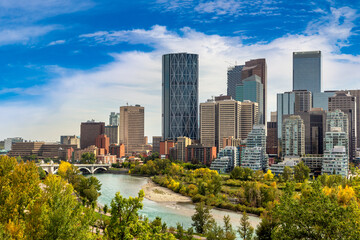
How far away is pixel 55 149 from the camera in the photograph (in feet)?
544

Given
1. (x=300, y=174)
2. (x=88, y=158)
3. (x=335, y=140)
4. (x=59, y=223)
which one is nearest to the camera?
(x=59, y=223)

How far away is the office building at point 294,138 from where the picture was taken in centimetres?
9977

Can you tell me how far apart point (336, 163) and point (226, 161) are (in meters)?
26.5

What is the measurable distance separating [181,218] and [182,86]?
446 feet

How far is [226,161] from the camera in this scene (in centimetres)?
9294

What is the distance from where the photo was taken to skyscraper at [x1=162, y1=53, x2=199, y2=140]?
17512 centimetres

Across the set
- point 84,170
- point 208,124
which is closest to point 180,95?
point 208,124

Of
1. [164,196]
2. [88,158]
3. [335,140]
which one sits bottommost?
[164,196]

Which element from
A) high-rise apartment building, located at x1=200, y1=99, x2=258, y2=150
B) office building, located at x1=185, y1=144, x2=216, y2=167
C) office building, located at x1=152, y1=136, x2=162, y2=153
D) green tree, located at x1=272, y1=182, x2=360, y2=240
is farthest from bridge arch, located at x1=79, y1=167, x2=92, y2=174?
green tree, located at x1=272, y1=182, x2=360, y2=240

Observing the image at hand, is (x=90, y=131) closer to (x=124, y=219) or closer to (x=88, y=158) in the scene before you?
(x=88, y=158)

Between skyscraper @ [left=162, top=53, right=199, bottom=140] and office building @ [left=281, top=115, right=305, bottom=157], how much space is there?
250ft

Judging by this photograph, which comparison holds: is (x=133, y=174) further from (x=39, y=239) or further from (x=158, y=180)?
(x=39, y=239)

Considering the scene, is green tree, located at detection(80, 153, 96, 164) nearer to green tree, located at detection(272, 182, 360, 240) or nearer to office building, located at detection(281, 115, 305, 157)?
office building, located at detection(281, 115, 305, 157)

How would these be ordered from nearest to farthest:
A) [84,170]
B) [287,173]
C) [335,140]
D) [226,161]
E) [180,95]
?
[287,173], [335,140], [226,161], [84,170], [180,95]
